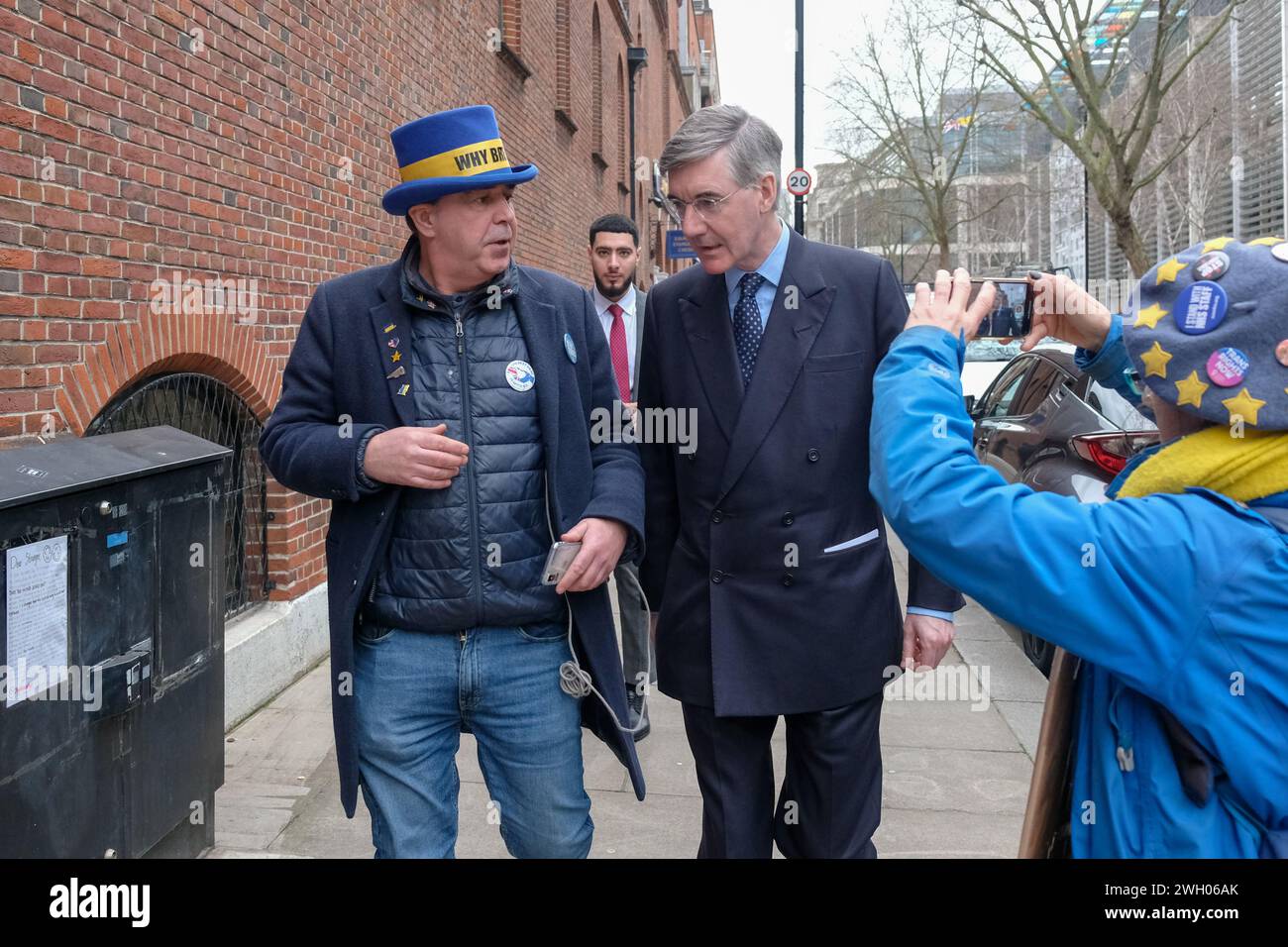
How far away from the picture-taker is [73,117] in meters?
4.07

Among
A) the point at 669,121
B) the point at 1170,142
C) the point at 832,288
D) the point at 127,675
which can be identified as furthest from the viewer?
the point at 669,121

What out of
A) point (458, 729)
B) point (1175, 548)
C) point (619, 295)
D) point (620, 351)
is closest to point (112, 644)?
point (458, 729)

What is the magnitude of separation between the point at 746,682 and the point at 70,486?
1858 millimetres

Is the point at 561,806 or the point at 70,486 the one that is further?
the point at 70,486

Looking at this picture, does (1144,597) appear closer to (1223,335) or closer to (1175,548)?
(1175,548)

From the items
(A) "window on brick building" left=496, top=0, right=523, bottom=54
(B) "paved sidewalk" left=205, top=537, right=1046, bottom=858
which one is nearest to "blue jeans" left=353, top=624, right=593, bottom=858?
(B) "paved sidewalk" left=205, top=537, right=1046, bottom=858

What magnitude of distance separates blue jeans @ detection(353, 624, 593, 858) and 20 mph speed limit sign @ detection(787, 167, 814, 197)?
48.9 feet

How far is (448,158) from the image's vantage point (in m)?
2.67

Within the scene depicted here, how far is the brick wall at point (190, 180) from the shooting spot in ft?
12.7

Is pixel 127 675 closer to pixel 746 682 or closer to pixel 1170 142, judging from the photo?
pixel 746 682

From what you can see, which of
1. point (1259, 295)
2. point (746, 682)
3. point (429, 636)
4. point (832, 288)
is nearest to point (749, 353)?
point (832, 288)

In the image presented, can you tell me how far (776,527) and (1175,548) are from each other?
1.38 meters

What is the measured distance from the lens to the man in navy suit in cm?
278

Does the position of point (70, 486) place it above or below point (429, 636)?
above
